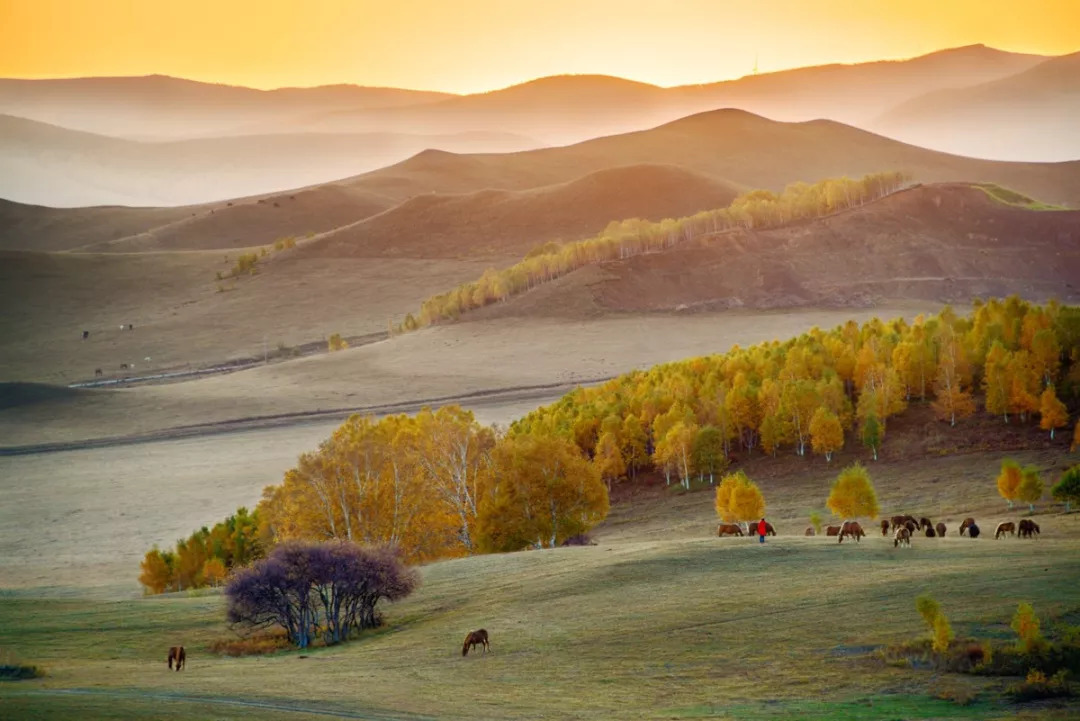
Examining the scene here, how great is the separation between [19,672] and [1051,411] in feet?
214

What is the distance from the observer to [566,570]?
162ft

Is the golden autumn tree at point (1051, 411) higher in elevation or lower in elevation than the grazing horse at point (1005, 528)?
higher

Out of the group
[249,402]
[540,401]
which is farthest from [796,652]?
[249,402]

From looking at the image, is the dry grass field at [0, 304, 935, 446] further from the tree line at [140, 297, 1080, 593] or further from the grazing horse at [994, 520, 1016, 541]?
the grazing horse at [994, 520, 1016, 541]

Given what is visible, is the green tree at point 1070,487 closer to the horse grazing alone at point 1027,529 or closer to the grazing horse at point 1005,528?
the grazing horse at point 1005,528

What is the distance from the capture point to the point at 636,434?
91375 mm

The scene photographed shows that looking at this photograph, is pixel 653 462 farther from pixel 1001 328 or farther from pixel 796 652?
pixel 796 652

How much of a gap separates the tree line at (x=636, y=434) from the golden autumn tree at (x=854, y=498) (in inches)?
13.1

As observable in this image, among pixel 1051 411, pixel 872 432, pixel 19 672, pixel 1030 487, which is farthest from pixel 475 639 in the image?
pixel 1051 411

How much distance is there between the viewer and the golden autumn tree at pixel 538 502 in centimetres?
6938

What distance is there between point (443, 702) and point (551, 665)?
5161mm

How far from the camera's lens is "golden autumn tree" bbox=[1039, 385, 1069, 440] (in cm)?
7912

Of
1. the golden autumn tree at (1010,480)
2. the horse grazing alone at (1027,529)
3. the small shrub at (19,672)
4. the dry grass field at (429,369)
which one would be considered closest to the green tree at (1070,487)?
the golden autumn tree at (1010,480)

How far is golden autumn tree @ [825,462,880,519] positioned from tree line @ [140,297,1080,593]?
33 centimetres
